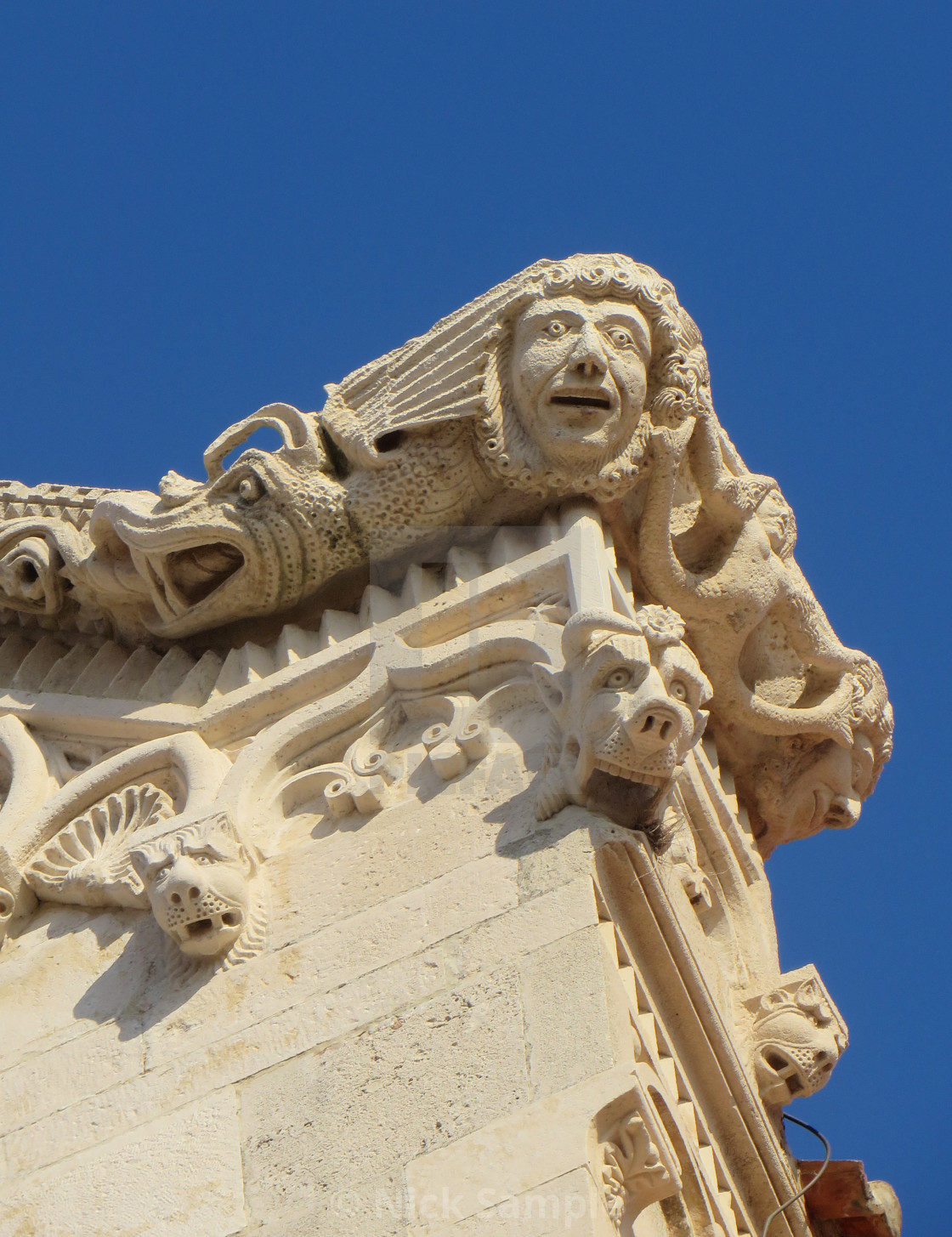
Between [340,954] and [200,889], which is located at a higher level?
[200,889]

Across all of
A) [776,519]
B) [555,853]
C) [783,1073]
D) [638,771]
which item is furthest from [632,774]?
[776,519]

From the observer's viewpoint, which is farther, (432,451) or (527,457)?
(432,451)

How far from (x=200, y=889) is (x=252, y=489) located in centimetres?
179

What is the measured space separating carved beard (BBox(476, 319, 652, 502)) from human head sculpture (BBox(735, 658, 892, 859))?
1.29 metres

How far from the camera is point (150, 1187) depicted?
242 inches

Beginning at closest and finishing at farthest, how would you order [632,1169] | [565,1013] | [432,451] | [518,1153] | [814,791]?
[518,1153]
[632,1169]
[565,1013]
[432,451]
[814,791]

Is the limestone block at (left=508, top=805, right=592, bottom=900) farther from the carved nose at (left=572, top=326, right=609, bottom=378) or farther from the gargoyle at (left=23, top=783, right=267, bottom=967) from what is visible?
the carved nose at (left=572, top=326, right=609, bottom=378)

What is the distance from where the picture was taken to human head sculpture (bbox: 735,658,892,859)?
28.0ft

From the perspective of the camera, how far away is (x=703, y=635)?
818 cm

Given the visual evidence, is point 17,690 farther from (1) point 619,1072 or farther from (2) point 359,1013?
(1) point 619,1072

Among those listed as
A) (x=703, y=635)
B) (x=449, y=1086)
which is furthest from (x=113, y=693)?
(x=449, y=1086)

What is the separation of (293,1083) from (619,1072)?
0.93 meters

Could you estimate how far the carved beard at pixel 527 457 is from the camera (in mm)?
7816

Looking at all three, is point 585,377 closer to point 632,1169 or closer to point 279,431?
point 279,431
